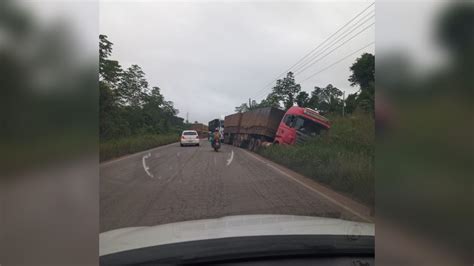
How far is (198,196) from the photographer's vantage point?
7.59 metres

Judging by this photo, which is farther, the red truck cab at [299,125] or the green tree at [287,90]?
the green tree at [287,90]

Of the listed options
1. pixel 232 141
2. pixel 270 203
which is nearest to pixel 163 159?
pixel 270 203

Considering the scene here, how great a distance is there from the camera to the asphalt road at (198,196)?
5.67 m

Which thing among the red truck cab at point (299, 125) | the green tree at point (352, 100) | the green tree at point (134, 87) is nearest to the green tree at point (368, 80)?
the green tree at point (352, 100)

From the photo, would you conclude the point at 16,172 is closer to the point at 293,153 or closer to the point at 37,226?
the point at 37,226

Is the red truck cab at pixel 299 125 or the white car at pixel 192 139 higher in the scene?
the red truck cab at pixel 299 125

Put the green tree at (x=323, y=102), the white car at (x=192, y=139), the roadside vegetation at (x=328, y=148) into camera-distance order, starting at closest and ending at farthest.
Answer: the roadside vegetation at (x=328, y=148), the green tree at (x=323, y=102), the white car at (x=192, y=139)

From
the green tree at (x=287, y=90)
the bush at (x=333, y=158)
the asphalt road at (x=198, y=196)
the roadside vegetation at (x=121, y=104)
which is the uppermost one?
the green tree at (x=287, y=90)

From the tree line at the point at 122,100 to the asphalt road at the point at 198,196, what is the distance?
2.08ft

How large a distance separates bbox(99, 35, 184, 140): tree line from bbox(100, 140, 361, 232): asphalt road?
0.63 m

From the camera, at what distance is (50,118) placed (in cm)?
124

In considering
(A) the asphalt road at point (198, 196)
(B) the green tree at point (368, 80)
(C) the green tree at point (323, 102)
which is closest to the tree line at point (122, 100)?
(A) the asphalt road at point (198, 196)

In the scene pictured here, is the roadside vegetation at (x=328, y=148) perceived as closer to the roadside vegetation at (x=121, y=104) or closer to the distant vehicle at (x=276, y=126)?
the distant vehicle at (x=276, y=126)

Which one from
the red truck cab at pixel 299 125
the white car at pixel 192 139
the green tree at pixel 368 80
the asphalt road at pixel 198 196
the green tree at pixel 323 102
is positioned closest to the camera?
the green tree at pixel 368 80
